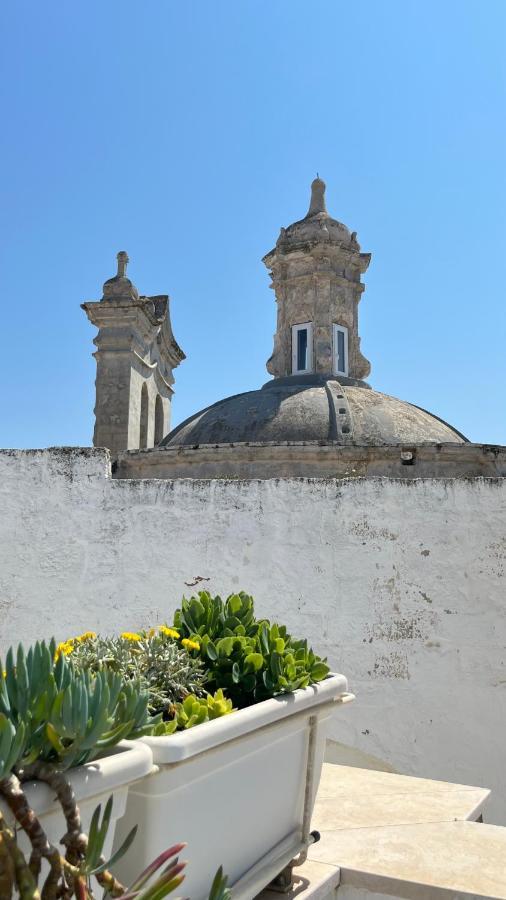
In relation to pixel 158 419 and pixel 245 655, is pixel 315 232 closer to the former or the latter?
pixel 158 419

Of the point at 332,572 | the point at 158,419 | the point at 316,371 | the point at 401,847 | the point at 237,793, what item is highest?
the point at 316,371

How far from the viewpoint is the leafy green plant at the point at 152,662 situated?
255cm

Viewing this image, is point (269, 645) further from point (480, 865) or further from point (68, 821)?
point (68, 821)

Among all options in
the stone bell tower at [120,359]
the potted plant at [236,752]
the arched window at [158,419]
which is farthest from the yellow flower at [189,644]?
the arched window at [158,419]

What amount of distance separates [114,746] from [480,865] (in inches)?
70.0

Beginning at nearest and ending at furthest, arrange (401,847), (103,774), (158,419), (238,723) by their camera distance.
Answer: (103,774) → (238,723) → (401,847) → (158,419)

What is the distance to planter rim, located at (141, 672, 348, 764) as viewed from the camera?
198 cm

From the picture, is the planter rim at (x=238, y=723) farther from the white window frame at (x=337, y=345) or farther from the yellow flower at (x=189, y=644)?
the white window frame at (x=337, y=345)

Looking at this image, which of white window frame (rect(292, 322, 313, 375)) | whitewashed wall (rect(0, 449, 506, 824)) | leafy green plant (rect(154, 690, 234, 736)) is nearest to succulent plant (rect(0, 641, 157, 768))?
leafy green plant (rect(154, 690, 234, 736))

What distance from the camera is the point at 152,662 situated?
8.82ft

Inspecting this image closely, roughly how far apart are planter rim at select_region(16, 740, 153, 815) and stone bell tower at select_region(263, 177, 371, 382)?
1191cm

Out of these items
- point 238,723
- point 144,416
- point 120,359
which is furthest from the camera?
point 144,416

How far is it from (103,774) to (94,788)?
4cm

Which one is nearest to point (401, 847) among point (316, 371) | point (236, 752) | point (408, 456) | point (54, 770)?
point (236, 752)
